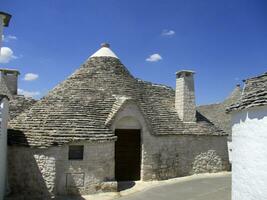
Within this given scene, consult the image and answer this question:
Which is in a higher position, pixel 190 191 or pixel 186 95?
pixel 186 95

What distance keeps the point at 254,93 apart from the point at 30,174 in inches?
356

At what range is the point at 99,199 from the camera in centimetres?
1316

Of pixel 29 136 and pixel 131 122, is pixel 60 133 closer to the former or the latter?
pixel 29 136

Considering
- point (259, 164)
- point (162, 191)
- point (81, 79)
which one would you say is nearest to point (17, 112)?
point (81, 79)

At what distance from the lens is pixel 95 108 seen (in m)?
16.4

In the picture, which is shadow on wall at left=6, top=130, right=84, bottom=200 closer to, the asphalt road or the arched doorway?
the asphalt road

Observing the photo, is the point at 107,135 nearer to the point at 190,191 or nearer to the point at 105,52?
the point at 190,191

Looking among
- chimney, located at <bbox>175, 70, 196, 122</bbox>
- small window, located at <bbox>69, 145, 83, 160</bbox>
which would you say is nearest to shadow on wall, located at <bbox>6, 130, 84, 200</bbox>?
small window, located at <bbox>69, 145, 83, 160</bbox>

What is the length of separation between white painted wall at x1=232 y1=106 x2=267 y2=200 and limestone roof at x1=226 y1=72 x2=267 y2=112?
6.3 inches

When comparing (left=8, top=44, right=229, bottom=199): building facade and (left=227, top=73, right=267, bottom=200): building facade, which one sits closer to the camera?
(left=227, top=73, right=267, bottom=200): building facade

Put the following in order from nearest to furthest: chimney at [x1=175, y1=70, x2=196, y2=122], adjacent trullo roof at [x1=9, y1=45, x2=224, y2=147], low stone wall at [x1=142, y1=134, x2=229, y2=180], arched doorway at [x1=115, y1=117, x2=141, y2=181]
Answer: adjacent trullo roof at [x1=9, y1=45, x2=224, y2=147] < arched doorway at [x1=115, y1=117, x2=141, y2=181] < low stone wall at [x1=142, y1=134, x2=229, y2=180] < chimney at [x1=175, y1=70, x2=196, y2=122]

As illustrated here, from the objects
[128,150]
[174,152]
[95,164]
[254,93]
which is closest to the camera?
[254,93]

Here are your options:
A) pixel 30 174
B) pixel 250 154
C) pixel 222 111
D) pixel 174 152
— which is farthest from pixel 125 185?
pixel 222 111

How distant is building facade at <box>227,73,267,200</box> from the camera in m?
8.17
